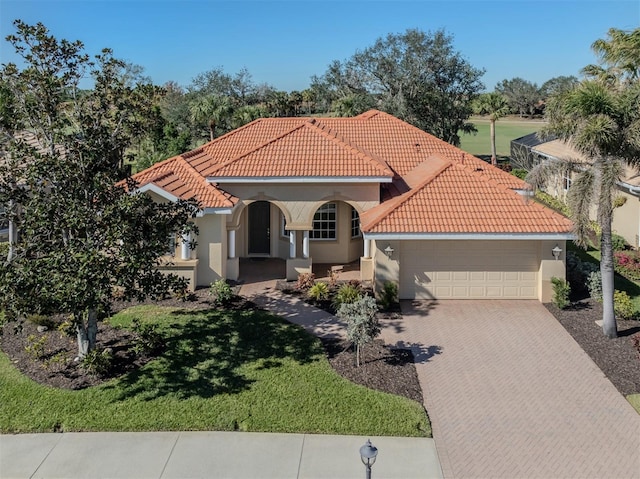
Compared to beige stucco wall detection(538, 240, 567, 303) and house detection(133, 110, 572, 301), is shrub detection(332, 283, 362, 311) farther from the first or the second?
beige stucco wall detection(538, 240, 567, 303)

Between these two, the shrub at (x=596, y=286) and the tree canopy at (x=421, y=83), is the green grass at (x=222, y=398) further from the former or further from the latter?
the tree canopy at (x=421, y=83)

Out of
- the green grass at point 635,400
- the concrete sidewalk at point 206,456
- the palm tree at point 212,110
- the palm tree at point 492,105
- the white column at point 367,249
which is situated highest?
the palm tree at point 492,105

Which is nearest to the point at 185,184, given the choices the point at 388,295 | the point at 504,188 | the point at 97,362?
the point at 388,295

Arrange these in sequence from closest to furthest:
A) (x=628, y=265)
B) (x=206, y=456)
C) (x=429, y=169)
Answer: (x=206, y=456)
(x=628, y=265)
(x=429, y=169)

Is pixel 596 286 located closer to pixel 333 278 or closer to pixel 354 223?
pixel 333 278

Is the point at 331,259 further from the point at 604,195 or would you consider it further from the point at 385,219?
the point at 604,195

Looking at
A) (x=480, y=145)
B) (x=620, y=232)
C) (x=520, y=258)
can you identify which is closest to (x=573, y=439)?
(x=520, y=258)

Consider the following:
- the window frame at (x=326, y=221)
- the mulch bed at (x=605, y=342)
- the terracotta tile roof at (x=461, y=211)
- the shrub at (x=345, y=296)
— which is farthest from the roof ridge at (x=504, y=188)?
the shrub at (x=345, y=296)
